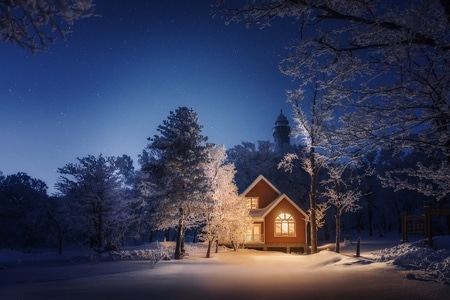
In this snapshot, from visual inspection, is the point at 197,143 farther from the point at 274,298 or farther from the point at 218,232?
the point at 274,298

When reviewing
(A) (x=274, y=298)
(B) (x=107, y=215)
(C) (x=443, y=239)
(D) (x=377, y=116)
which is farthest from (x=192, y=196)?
(D) (x=377, y=116)

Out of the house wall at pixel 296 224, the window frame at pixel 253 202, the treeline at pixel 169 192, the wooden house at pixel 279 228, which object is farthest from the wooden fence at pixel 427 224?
the window frame at pixel 253 202

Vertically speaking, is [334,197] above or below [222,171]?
below

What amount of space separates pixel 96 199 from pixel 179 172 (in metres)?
13.1

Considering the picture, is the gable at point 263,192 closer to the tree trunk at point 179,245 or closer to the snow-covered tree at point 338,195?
the tree trunk at point 179,245

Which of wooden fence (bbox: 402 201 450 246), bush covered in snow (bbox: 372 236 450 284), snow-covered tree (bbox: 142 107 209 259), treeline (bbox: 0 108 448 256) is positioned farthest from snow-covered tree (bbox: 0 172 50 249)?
bush covered in snow (bbox: 372 236 450 284)

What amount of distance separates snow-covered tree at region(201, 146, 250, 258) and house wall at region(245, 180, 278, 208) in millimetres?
7421

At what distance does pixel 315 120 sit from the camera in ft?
79.0

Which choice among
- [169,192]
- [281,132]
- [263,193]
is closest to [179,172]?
[169,192]

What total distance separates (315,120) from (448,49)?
18057 millimetres

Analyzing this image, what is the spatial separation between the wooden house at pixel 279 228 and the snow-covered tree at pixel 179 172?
10.9 meters

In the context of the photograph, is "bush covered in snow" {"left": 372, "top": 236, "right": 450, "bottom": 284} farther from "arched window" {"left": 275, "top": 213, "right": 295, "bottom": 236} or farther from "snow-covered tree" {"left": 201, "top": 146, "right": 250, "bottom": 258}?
"arched window" {"left": 275, "top": 213, "right": 295, "bottom": 236}

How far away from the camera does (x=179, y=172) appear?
27.1 m

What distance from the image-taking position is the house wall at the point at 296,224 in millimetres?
36500
